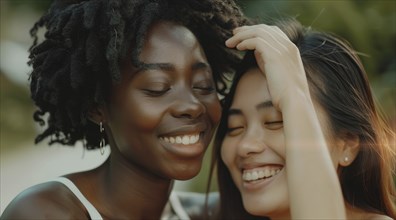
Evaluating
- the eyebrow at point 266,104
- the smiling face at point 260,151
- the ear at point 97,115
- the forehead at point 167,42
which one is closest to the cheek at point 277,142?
the smiling face at point 260,151

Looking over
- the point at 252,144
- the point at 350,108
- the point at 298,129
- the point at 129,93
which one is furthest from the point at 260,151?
the point at 129,93

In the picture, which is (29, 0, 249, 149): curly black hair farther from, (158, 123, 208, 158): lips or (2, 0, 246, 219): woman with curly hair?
(158, 123, 208, 158): lips

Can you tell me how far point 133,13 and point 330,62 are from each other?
87 centimetres

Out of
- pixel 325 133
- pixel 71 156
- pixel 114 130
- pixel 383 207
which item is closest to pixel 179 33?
pixel 114 130

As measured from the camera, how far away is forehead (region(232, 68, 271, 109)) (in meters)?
3.03

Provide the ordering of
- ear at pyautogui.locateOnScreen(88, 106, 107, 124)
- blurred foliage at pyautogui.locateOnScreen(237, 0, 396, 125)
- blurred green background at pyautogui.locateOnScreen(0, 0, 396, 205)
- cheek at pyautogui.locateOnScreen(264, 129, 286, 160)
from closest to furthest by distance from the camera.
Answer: cheek at pyautogui.locateOnScreen(264, 129, 286, 160)
ear at pyautogui.locateOnScreen(88, 106, 107, 124)
blurred green background at pyautogui.locateOnScreen(0, 0, 396, 205)
blurred foliage at pyautogui.locateOnScreen(237, 0, 396, 125)

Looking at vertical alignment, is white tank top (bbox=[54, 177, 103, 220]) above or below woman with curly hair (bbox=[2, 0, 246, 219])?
below

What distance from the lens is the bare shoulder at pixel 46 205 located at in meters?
2.82

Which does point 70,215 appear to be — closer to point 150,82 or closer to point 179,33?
point 150,82

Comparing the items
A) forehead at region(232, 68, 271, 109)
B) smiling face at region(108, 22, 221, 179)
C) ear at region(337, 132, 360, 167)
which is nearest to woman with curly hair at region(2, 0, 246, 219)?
smiling face at region(108, 22, 221, 179)

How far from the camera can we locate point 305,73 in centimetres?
308

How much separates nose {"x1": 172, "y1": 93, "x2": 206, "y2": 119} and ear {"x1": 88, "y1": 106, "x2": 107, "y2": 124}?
0.40 meters

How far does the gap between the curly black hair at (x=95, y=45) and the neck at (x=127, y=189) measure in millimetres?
259

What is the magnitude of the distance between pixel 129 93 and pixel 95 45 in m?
0.24
